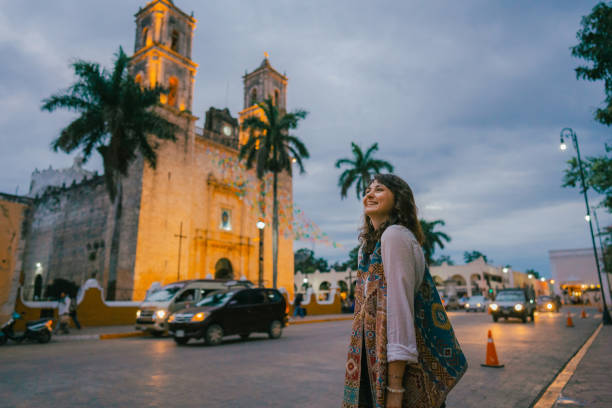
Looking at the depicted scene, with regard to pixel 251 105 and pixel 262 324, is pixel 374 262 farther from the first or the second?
pixel 251 105

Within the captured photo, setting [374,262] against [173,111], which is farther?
[173,111]

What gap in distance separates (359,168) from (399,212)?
2927cm

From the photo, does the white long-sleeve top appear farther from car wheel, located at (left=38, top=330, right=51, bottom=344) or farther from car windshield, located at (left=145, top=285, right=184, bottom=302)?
car windshield, located at (left=145, top=285, right=184, bottom=302)

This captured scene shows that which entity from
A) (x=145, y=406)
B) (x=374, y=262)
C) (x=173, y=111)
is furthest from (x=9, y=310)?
(x=173, y=111)

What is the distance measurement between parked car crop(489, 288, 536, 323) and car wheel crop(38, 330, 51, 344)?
774 inches

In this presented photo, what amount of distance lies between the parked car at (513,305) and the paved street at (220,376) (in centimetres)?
967

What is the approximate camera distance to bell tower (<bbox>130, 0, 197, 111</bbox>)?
31.7 metres

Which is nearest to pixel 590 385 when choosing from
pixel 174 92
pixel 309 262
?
pixel 174 92

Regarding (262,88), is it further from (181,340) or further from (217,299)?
(181,340)

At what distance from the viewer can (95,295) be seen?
63.9ft

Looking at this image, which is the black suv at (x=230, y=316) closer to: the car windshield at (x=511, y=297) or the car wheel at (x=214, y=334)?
the car wheel at (x=214, y=334)

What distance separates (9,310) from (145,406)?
43.4 feet

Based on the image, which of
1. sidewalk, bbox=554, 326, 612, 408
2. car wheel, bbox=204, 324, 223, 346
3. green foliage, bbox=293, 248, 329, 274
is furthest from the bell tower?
green foliage, bbox=293, 248, 329, 274

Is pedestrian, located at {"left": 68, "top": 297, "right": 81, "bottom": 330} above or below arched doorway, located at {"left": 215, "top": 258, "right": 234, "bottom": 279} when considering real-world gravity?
below
